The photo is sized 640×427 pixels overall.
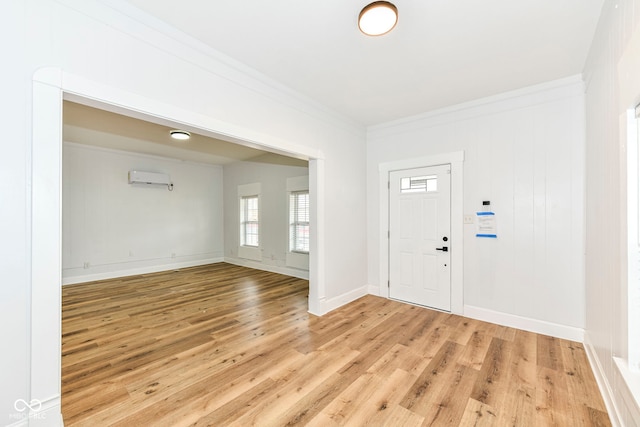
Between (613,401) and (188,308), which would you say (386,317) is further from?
(188,308)

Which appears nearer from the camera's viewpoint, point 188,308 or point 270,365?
point 270,365

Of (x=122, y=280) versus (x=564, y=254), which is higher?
(x=564, y=254)

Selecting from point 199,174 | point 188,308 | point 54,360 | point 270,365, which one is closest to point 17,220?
point 54,360

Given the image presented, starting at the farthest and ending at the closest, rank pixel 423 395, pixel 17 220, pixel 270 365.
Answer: pixel 270 365 → pixel 423 395 → pixel 17 220

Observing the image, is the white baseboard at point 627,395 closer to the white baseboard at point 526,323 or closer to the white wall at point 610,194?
the white wall at point 610,194

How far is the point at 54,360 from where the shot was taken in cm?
158

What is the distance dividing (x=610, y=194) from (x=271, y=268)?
5.74 metres

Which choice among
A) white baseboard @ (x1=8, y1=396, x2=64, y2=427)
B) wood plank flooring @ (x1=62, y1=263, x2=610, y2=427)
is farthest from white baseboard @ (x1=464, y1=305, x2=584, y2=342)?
white baseboard @ (x1=8, y1=396, x2=64, y2=427)

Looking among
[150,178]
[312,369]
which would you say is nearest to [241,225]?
[150,178]

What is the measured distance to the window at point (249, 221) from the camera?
6.87m

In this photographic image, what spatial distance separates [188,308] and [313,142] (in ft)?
9.84

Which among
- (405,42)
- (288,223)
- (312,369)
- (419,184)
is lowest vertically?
(312,369)

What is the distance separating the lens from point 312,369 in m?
2.34

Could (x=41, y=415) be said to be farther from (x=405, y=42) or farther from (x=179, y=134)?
(x=179, y=134)
